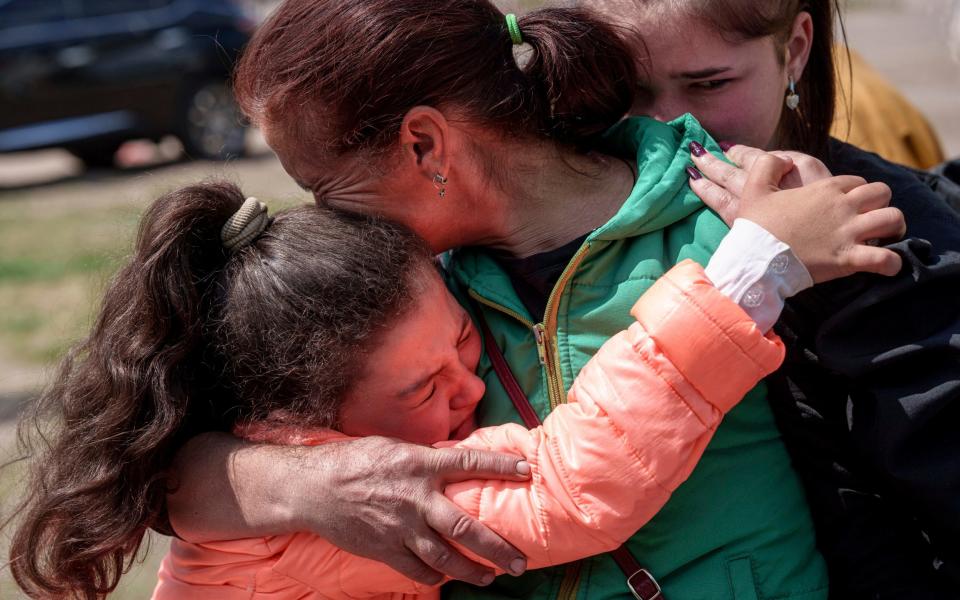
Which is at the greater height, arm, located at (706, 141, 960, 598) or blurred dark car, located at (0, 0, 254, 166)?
arm, located at (706, 141, 960, 598)

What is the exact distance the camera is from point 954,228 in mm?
1914

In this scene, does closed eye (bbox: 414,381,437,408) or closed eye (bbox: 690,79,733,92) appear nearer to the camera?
closed eye (bbox: 414,381,437,408)

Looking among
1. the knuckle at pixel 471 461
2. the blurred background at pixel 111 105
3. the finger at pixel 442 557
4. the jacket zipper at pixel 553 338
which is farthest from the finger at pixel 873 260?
the blurred background at pixel 111 105

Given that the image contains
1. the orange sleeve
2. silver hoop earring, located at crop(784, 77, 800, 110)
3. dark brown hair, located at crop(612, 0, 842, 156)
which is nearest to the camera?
the orange sleeve

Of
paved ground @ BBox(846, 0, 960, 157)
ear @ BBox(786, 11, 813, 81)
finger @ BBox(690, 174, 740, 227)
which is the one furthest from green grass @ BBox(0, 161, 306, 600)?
paved ground @ BBox(846, 0, 960, 157)

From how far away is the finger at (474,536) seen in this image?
5.72 ft

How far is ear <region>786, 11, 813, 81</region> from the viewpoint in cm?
231

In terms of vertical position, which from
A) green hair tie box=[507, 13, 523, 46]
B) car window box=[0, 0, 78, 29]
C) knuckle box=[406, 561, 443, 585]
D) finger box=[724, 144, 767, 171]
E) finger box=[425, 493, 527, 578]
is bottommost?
car window box=[0, 0, 78, 29]

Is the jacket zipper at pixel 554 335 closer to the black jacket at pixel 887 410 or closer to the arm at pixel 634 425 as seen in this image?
the arm at pixel 634 425

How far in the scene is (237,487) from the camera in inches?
75.2

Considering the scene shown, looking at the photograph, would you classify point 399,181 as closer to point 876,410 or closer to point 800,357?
point 800,357

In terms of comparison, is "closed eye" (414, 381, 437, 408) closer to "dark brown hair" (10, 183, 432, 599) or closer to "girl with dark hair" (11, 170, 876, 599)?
"girl with dark hair" (11, 170, 876, 599)

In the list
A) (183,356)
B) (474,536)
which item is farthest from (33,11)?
(474,536)

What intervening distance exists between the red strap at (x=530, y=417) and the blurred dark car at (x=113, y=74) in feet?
26.5
